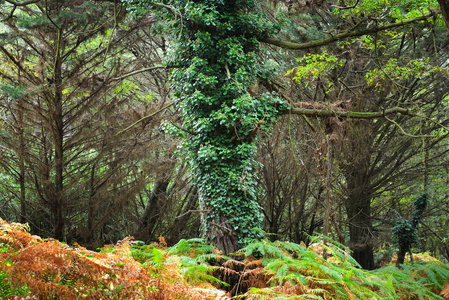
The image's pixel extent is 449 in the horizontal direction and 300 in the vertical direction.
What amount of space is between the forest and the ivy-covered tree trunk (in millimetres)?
30

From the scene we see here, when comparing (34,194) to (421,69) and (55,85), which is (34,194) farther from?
(421,69)

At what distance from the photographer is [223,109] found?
6.28 m

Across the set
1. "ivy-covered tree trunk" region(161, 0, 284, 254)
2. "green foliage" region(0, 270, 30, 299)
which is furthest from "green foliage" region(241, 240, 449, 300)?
"green foliage" region(0, 270, 30, 299)

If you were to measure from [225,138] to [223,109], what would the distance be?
1.75ft

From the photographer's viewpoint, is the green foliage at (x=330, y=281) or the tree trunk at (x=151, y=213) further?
the tree trunk at (x=151, y=213)

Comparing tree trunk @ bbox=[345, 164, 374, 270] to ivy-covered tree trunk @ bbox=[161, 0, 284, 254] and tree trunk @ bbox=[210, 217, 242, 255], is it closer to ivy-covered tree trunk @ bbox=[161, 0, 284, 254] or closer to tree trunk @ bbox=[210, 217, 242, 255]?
ivy-covered tree trunk @ bbox=[161, 0, 284, 254]

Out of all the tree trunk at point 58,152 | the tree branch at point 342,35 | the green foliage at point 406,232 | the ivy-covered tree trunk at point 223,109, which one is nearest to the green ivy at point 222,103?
the ivy-covered tree trunk at point 223,109

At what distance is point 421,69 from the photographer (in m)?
7.98

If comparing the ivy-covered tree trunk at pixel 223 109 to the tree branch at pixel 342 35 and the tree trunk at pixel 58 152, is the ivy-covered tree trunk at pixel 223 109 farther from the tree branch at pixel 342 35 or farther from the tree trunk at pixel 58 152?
the tree trunk at pixel 58 152

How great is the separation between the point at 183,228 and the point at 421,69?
7.65 meters

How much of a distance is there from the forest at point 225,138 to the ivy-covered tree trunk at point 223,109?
0.10 ft

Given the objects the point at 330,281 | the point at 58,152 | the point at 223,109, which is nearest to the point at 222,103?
the point at 223,109

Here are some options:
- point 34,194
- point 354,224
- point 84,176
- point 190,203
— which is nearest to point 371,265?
point 354,224

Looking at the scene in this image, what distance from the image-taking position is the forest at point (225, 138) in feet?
17.3
